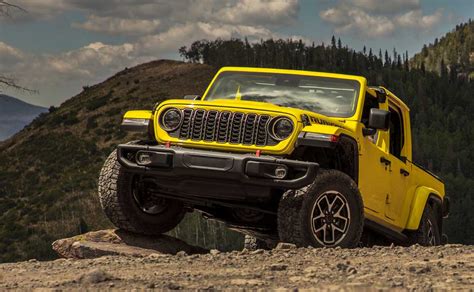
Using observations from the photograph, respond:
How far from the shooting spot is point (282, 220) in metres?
8.45

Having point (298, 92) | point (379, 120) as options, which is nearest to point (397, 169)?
point (379, 120)

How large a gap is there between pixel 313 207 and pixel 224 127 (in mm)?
1222

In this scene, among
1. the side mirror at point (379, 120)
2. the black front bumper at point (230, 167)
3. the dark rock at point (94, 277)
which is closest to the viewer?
the dark rock at point (94, 277)

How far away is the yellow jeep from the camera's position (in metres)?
8.41

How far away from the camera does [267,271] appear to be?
21.1ft

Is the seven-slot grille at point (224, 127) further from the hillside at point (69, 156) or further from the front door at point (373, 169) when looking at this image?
the hillside at point (69, 156)

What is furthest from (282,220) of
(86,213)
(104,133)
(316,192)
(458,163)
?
(458,163)

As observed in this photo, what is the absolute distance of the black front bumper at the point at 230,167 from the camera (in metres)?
8.30

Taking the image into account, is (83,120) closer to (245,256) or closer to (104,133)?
(104,133)

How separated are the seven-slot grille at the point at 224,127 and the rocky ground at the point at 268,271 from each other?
117 centimetres

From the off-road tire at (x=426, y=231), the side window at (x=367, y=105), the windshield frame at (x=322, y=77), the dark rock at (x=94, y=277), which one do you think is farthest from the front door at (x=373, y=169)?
the dark rock at (x=94, y=277)

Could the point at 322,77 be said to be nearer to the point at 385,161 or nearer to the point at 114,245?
the point at 385,161

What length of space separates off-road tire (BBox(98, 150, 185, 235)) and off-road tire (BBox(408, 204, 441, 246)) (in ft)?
12.7

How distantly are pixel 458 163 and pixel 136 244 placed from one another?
156283 mm
